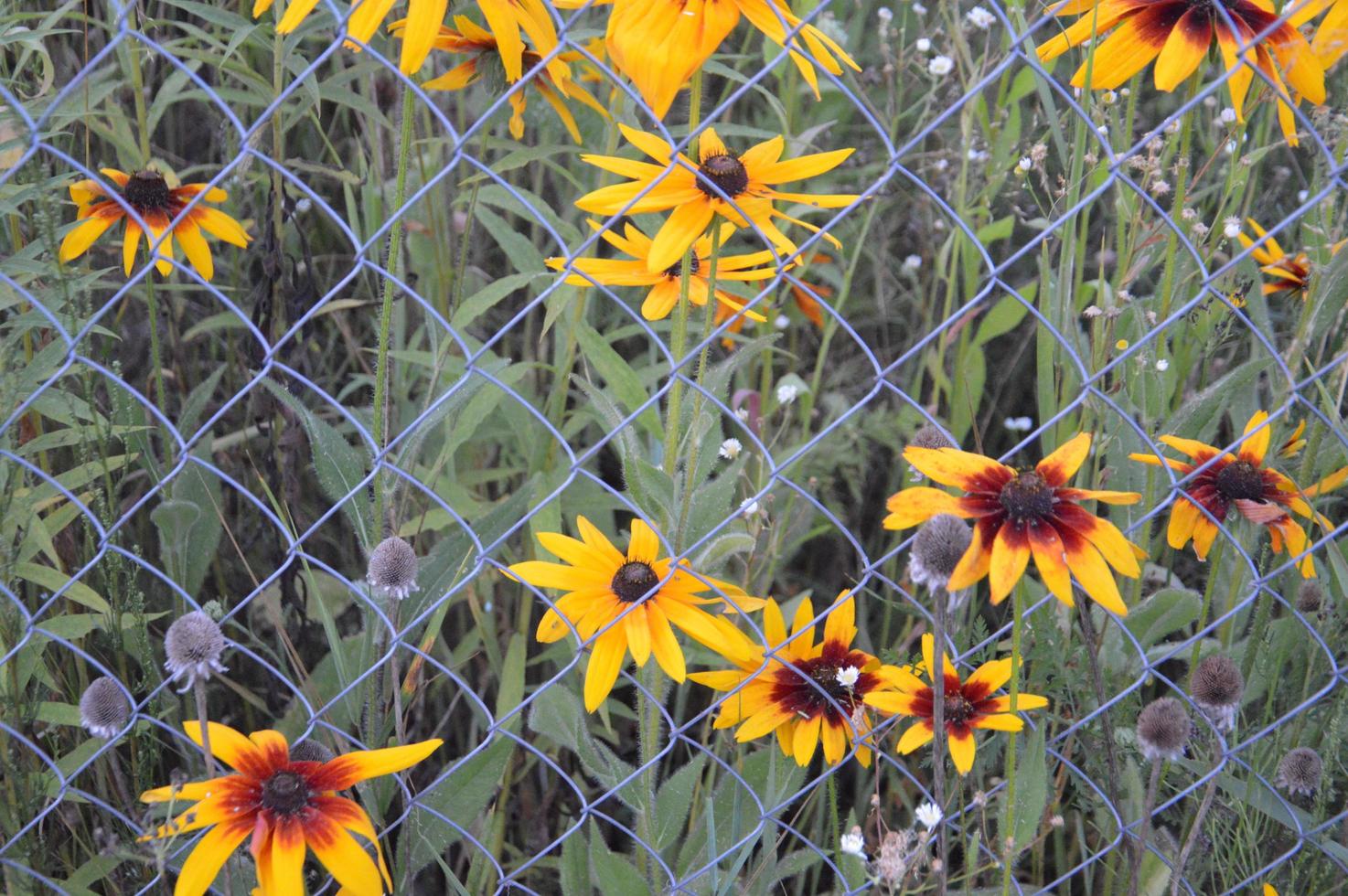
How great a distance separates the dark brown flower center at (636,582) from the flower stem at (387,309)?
278 mm

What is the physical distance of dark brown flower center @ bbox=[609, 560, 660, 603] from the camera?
1.26m

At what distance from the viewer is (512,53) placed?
1.16m

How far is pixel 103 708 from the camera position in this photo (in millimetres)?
1248

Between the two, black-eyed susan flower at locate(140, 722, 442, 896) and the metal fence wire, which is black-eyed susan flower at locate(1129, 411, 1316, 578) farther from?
black-eyed susan flower at locate(140, 722, 442, 896)

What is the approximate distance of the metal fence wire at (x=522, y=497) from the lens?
4.20 feet

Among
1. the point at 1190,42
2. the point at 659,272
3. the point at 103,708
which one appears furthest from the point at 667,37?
the point at 103,708

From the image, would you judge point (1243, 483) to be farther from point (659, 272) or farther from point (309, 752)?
point (309, 752)

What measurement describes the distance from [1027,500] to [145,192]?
109 centimetres

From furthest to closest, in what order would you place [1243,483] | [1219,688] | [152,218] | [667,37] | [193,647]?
[152,218] → [1243,483] → [1219,688] → [193,647] → [667,37]

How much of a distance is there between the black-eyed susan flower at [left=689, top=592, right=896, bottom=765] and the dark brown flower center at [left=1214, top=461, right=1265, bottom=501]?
44 cm

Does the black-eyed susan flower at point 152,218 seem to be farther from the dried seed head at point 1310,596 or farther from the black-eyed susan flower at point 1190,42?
the dried seed head at point 1310,596

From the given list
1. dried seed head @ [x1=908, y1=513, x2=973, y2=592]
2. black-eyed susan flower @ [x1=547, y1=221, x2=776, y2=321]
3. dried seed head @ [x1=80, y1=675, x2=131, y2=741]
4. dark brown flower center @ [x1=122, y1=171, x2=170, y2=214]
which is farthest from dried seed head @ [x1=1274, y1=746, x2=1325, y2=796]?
dark brown flower center @ [x1=122, y1=171, x2=170, y2=214]

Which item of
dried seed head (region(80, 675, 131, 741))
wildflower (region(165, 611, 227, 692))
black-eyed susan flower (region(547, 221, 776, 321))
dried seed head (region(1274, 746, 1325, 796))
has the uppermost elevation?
black-eyed susan flower (region(547, 221, 776, 321))

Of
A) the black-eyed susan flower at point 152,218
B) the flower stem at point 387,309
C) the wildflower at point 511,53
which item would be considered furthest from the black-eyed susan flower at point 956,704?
the black-eyed susan flower at point 152,218
